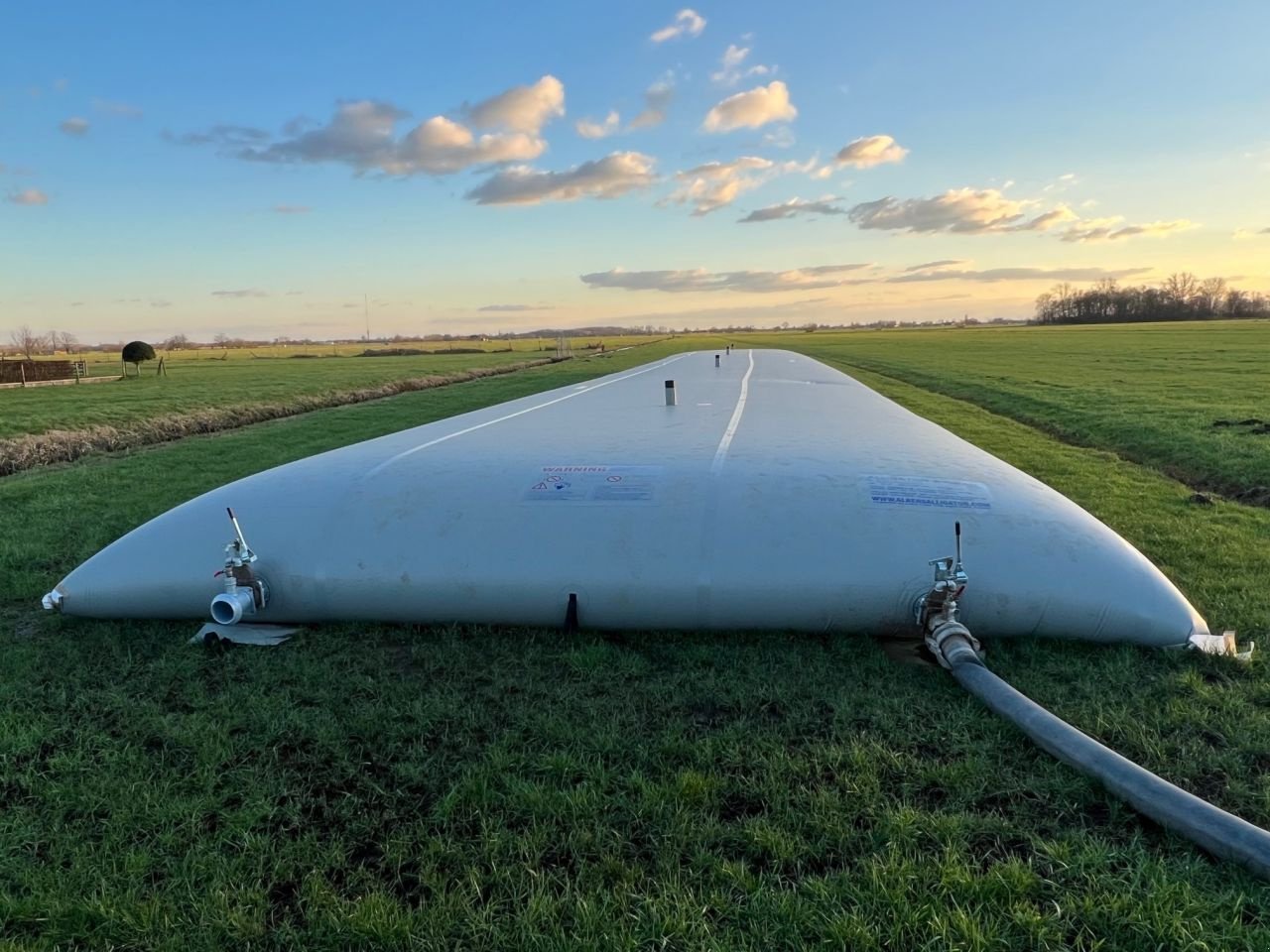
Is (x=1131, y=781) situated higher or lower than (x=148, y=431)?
lower

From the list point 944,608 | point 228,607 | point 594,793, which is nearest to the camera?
point 594,793

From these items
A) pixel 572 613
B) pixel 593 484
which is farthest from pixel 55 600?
pixel 593 484

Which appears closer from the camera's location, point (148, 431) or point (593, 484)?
point (593, 484)

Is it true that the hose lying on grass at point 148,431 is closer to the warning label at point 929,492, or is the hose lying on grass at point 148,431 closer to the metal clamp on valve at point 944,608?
the warning label at point 929,492

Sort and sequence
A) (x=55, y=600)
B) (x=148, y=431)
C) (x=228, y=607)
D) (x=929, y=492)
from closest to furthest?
(x=228, y=607)
(x=929, y=492)
(x=55, y=600)
(x=148, y=431)

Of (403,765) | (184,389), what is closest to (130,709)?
(403,765)

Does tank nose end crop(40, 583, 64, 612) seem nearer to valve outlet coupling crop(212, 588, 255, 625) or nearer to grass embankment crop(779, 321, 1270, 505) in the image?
valve outlet coupling crop(212, 588, 255, 625)

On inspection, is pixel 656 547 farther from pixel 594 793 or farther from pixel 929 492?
pixel 929 492
